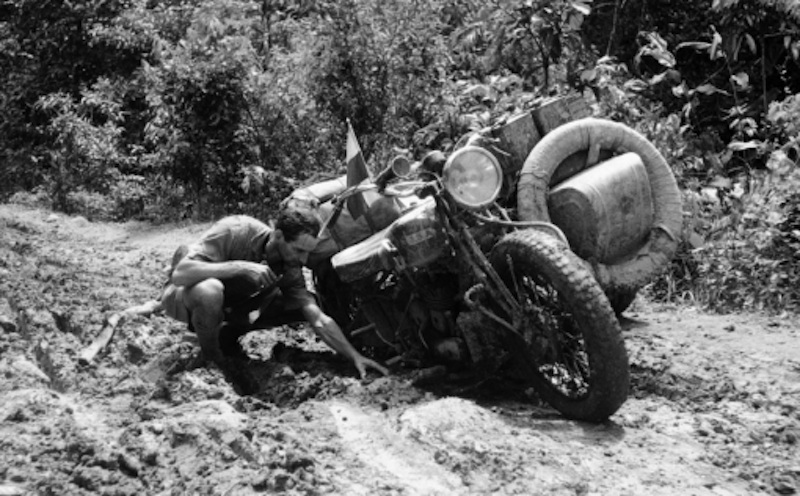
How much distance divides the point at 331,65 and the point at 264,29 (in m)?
2.65

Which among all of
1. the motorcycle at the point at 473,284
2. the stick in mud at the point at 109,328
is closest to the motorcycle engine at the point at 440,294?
the motorcycle at the point at 473,284

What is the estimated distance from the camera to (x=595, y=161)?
18.8 ft

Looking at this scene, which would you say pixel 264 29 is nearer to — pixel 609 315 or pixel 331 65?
pixel 331 65

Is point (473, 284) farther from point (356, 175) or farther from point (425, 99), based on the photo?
point (425, 99)

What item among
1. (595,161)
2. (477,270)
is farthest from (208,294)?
(595,161)

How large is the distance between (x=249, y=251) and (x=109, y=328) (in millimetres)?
Answer: 1258

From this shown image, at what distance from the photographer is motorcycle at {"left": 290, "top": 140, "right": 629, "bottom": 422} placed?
449cm

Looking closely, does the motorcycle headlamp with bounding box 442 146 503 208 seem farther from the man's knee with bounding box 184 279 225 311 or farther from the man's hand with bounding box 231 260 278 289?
the man's knee with bounding box 184 279 225 311

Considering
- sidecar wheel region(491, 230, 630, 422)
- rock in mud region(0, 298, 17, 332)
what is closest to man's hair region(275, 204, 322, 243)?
sidecar wheel region(491, 230, 630, 422)

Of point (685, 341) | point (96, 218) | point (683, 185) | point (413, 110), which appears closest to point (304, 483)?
point (685, 341)

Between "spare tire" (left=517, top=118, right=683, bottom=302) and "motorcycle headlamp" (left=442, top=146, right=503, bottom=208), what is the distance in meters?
0.45

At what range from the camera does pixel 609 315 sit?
442 centimetres

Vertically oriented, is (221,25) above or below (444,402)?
above

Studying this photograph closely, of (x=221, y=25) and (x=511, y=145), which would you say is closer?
(x=511, y=145)
